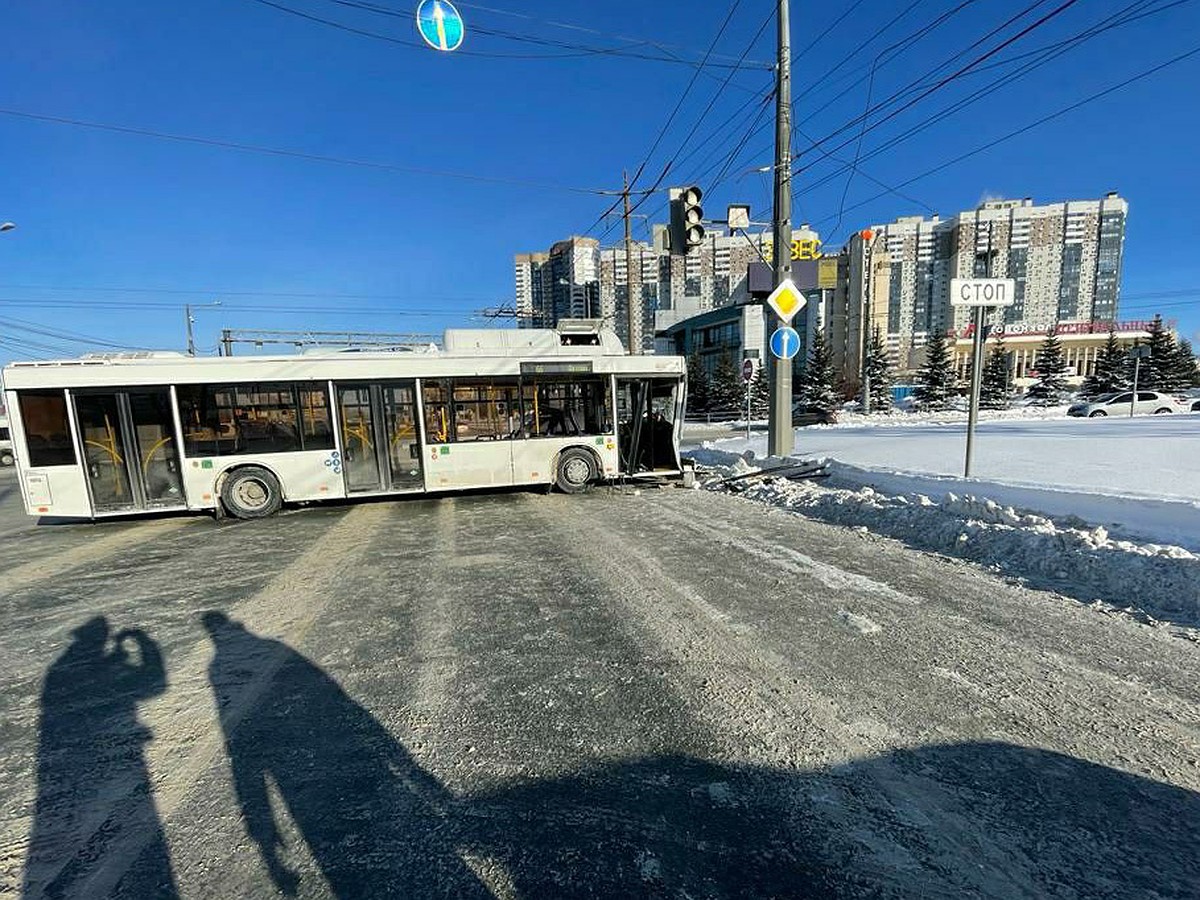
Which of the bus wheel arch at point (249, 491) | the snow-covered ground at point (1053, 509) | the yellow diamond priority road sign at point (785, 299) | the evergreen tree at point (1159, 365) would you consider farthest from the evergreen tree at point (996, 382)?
the bus wheel arch at point (249, 491)

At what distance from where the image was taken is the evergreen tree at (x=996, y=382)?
4563 centimetres

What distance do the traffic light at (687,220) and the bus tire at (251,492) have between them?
8.84 metres

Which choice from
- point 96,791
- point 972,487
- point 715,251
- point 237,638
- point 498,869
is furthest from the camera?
point 715,251

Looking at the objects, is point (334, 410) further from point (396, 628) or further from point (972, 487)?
point (972, 487)

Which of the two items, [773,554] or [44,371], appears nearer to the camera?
[773,554]

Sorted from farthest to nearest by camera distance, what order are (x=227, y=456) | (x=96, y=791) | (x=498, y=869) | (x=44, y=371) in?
(x=227, y=456), (x=44, y=371), (x=96, y=791), (x=498, y=869)

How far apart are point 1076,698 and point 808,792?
75.8 inches

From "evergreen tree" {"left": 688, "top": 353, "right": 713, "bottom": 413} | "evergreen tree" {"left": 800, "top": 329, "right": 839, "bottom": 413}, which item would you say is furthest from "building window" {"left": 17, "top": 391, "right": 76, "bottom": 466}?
"evergreen tree" {"left": 688, "top": 353, "right": 713, "bottom": 413}

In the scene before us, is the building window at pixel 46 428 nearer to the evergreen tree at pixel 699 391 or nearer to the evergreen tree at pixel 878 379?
the evergreen tree at pixel 699 391

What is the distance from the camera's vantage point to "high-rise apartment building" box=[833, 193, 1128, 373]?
249 feet

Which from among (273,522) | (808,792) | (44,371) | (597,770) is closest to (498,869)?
(597,770)

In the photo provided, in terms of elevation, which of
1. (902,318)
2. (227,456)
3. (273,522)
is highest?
(902,318)

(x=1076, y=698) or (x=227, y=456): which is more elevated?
(x=227, y=456)

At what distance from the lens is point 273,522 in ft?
30.6
